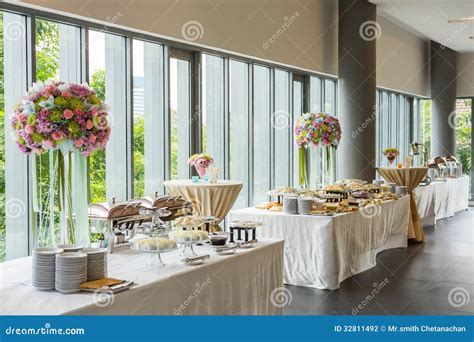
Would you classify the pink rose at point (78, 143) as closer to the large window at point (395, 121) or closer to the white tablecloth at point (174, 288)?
the white tablecloth at point (174, 288)

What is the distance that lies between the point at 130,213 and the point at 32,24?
1976 millimetres

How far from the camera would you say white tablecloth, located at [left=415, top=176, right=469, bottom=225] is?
29.5 ft

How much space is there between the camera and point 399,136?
12.5 metres

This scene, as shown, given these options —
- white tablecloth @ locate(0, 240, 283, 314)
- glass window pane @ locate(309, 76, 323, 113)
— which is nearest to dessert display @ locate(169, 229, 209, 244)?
white tablecloth @ locate(0, 240, 283, 314)

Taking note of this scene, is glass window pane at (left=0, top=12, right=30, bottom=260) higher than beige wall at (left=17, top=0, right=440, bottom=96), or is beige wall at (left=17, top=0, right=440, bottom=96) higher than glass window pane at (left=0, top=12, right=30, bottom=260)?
beige wall at (left=17, top=0, right=440, bottom=96)

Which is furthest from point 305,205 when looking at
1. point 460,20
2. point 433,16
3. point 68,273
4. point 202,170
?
point 433,16

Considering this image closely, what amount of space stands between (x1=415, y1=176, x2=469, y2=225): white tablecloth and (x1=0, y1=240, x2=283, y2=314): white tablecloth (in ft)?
19.4

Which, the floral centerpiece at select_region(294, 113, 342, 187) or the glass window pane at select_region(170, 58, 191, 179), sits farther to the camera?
the floral centerpiece at select_region(294, 113, 342, 187)

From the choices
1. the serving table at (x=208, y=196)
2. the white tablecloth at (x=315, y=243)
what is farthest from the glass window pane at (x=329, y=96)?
the serving table at (x=208, y=196)

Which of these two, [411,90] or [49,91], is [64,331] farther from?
[411,90]

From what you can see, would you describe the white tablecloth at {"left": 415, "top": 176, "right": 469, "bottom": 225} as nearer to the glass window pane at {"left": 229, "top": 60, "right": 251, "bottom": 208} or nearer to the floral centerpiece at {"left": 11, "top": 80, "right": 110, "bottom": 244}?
the glass window pane at {"left": 229, "top": 60, "right": 251, "bottom": 208}

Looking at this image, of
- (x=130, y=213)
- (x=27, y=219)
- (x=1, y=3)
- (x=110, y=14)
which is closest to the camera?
(x=130, y=213)

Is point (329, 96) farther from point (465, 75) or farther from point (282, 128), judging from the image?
point (465, 75)

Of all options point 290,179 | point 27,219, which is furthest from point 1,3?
point 290,179
